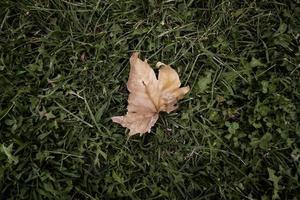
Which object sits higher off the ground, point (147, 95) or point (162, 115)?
point (147, 95)

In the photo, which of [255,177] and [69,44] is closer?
Answer: [255,177]

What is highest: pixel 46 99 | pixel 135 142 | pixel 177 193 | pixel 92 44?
pixel 92 44

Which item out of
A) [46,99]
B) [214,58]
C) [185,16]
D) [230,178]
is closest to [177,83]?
[214,58]

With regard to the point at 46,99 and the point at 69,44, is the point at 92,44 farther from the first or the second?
the point at 46,99
